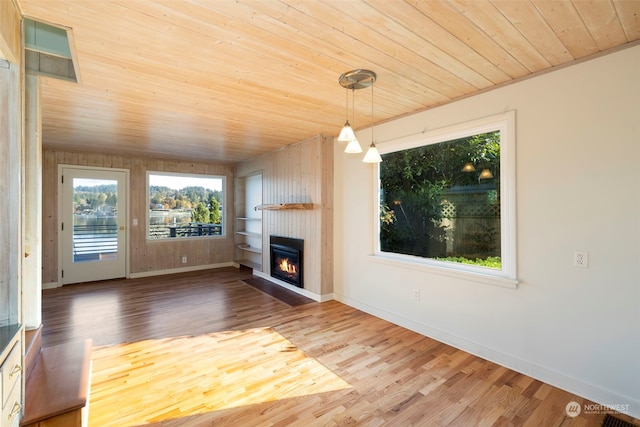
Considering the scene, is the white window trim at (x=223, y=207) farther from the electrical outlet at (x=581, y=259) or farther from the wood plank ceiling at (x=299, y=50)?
the electrical outlet at (x=581, y=259)

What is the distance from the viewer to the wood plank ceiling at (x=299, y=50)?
5.42 feet

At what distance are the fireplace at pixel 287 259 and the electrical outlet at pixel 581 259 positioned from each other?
3.43 meters

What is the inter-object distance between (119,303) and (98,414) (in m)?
2.83

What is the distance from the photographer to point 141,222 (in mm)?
6223

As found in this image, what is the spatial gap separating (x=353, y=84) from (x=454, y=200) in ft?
5.39

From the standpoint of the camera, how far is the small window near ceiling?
641 centimetres

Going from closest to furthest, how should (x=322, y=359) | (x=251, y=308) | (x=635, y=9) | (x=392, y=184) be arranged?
(x=635, y=9)
(x=322, y=359)
(x=392, y=184)
(x=251, y=308)

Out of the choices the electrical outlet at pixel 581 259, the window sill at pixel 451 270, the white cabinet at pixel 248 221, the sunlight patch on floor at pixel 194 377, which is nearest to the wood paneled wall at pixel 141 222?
the white cabinet at pixel 248 221

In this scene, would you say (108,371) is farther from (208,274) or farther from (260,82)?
(208,274)

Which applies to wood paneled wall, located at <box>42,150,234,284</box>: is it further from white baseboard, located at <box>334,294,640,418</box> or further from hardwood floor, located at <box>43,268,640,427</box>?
white baseboard, located at <box>334,294,640,418</box>

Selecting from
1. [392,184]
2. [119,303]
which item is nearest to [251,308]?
[119,303]

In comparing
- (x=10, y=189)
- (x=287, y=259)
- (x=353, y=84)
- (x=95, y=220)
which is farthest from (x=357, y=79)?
(x=95, y=220)

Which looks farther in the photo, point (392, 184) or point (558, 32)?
point (392, 184)

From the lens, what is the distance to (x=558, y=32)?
1.90 m
